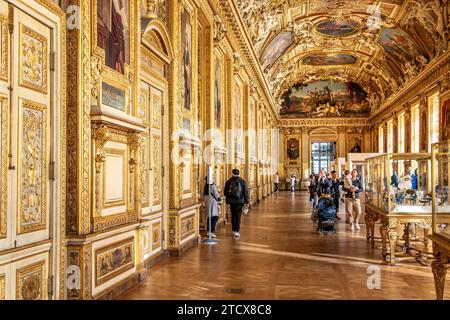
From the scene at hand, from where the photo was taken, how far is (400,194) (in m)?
8.91

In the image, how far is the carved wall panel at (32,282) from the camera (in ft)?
15.1

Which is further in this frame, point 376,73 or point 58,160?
point 376,73

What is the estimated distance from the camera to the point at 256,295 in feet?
21.3

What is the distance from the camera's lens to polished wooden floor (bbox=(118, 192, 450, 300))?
6.60 metres

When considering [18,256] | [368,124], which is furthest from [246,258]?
[368,124]

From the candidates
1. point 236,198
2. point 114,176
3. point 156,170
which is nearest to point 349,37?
point 236,198

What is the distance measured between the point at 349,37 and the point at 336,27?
7.17 ft

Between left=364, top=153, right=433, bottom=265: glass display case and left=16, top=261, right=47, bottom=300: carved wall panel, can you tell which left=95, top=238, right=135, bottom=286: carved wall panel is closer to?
left=16, top=261, right=47, bottom=300: carved wall panel

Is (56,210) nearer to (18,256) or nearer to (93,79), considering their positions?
(18,256)

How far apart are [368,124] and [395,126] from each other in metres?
9.83

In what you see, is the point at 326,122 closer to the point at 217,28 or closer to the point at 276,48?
the point at 276,48

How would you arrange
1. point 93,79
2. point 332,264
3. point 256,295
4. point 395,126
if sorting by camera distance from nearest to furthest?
1. point 93,79
2. point 256,295
3. point 332,264
4. point 395,126

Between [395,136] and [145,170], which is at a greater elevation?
[395,136]

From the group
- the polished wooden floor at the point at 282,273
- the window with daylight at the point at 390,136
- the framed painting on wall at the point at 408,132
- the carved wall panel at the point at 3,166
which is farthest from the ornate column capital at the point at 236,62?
the window with daylight at the point at 390,136
